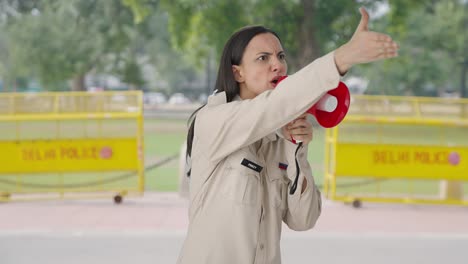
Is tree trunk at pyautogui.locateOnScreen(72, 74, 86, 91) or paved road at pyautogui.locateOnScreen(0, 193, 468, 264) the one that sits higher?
tree trunk at pyautogui.locateOnScreen(72, 74, 86, 91)

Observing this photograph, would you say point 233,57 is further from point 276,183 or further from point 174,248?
point 174,248

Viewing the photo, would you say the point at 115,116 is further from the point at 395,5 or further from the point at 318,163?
the point at 395,5

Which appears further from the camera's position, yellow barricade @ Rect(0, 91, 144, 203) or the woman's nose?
yellow barricade @ Rect(0, 91, 144, 203)

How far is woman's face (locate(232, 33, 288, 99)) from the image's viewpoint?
150 cm

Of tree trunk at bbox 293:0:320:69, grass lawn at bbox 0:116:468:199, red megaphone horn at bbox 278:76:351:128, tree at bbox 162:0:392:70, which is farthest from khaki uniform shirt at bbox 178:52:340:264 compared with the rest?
tree trunk at bbox 293:0:320:69

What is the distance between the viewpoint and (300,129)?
1394 millimetres

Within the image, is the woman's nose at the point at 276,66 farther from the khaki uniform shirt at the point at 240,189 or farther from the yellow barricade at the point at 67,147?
the yellow barricade at the point at 67,147

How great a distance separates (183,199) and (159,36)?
20.2 meters

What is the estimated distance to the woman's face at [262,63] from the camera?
1.50 meters

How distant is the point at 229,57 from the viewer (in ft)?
5.13

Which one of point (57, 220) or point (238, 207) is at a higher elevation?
point (238, 207)

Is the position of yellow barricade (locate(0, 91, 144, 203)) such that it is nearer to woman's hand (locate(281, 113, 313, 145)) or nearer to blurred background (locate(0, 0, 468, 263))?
blurred background (locate(0, 0, 468, 263))

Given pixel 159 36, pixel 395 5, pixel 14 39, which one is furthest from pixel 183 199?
pixel 159 36

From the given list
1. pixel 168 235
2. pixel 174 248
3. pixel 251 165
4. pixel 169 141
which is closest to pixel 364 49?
pixel 251 165
